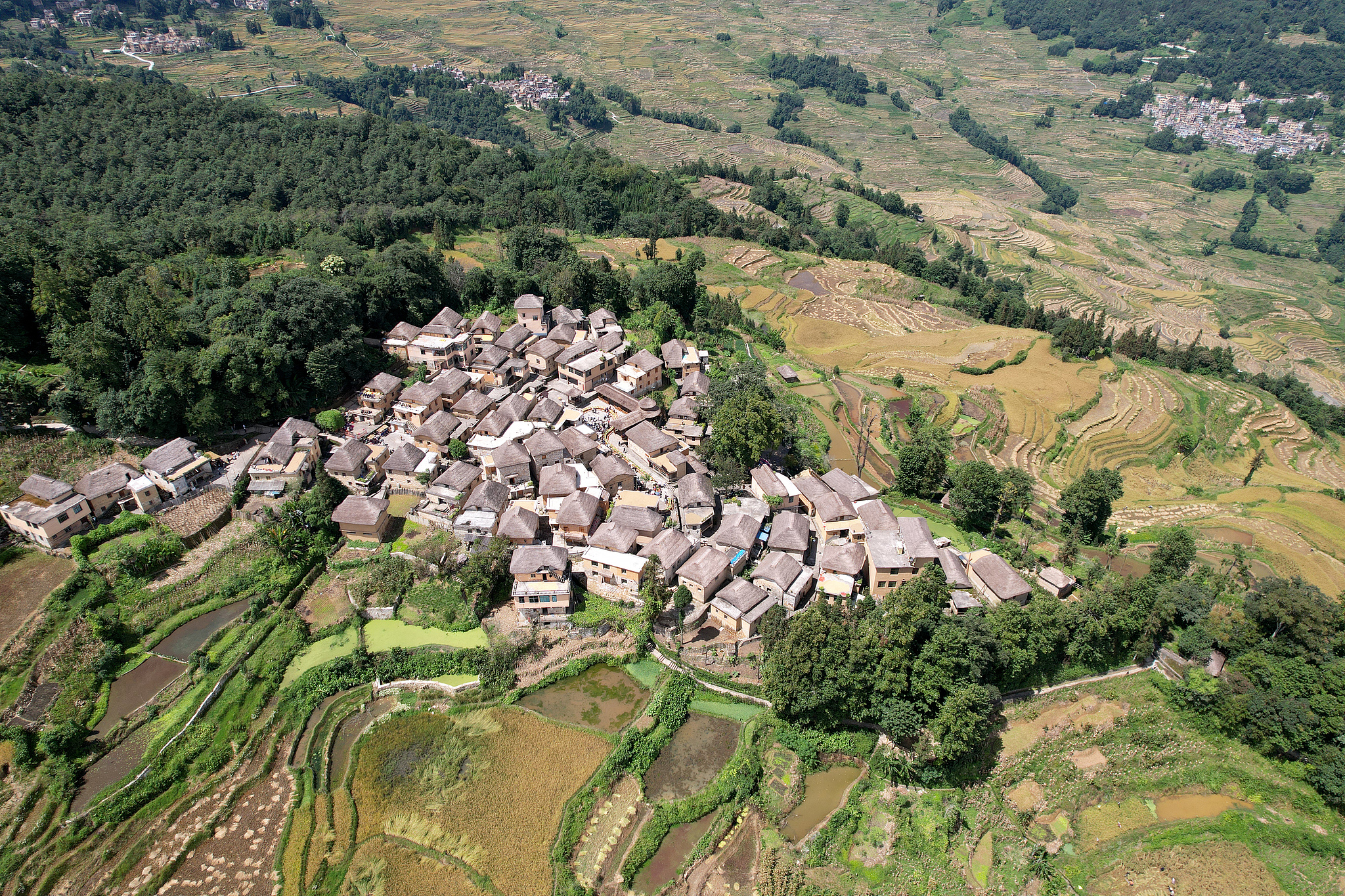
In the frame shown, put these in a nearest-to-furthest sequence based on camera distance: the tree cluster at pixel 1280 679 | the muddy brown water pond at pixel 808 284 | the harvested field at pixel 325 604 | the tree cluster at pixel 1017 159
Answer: the tree cluster at pixel 1280 679 < the harvested field at pixel 325 604 < the muddy brown water pond at pixel 808 284 < the tree cluster at pixel 1017 159

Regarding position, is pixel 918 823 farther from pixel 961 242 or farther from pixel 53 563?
pixel 961 242

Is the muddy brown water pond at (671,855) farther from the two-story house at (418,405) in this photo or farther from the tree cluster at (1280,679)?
the two-story house at (418,405)

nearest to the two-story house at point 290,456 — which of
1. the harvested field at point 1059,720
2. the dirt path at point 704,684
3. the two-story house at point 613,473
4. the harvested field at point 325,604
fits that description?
the harvested field at point 325,604

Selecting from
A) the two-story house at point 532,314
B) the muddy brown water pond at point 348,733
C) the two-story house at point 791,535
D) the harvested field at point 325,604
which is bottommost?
the muddy brown water pond at point 348,733

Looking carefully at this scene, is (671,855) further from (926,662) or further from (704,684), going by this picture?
(926,662)

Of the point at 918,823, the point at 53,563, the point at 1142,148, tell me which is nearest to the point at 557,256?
the point at 53,563

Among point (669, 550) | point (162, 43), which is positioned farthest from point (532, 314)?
point (162, 43)
